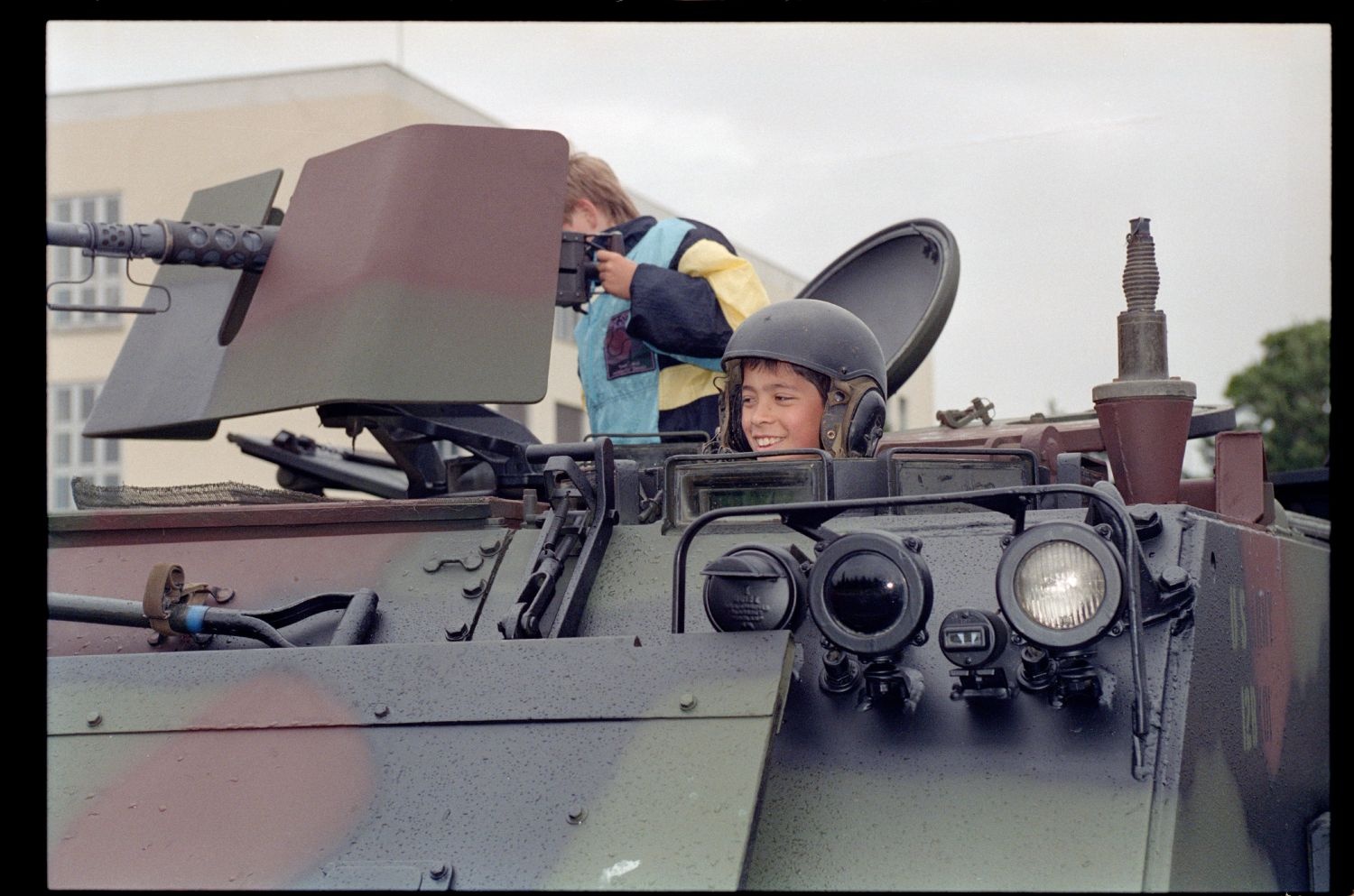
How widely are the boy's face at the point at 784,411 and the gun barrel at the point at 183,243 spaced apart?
163 cm

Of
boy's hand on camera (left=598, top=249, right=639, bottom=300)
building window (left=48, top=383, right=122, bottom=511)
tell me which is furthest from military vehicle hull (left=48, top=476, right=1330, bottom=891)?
building window (left=48, top=383, right=122, bottom=511)

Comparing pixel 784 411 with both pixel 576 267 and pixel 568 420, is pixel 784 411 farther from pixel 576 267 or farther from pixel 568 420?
pixel 568 420

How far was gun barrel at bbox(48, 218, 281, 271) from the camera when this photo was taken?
202 inches

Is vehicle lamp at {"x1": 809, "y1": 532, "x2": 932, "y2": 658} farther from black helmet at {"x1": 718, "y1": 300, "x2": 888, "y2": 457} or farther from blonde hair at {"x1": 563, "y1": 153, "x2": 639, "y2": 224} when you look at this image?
blonde hair at {"x1": 563, "y1": 153, "x2": 639, "y2": 224}

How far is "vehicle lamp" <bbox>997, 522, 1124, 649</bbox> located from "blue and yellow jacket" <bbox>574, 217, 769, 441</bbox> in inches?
102

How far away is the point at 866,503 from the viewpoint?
3.12 m

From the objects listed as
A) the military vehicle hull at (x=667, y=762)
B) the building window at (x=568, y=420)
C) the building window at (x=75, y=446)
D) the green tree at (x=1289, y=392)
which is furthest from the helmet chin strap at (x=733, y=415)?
the building window at (x=75, y=446)

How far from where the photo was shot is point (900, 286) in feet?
20.1

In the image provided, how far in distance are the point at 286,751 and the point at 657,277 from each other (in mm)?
2560

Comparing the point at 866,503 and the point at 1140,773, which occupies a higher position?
the point at 866,503

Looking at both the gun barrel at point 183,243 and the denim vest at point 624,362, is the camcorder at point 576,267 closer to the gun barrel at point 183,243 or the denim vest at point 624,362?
the denim vest at point 624,362

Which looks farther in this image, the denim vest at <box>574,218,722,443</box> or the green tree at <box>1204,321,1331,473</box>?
the green tree at <box>1204,321,1331,473</box>
